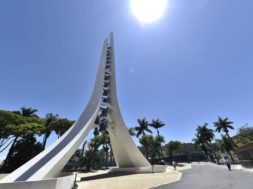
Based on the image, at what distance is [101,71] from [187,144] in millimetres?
82206

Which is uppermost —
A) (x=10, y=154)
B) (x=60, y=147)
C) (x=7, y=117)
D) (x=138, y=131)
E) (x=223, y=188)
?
(x=138, y=131)

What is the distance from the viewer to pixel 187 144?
88312 mm

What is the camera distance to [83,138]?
13812mm

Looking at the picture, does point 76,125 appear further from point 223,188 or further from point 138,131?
point 138,131

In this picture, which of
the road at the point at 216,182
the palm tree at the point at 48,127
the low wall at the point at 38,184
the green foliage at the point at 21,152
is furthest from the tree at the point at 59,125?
the low wall at the point at 38,184

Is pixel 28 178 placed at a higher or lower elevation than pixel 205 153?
lower

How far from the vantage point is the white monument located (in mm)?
8221

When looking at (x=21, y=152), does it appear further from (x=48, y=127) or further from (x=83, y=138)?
(x=83, y=138)

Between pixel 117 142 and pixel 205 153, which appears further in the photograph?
pixel 205 153

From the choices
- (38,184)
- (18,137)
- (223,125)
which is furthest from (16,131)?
(223,125)

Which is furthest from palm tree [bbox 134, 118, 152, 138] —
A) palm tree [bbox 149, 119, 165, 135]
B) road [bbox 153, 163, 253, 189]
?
road [bbox 153, 163, 253, 189]

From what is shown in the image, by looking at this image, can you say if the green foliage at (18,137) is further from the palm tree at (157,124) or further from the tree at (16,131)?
the palm tree at (157,124)

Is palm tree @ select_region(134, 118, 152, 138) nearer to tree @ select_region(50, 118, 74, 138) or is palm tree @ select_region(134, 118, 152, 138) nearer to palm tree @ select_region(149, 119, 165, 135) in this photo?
palm tree @ select_region(149, 119, 165, 135)

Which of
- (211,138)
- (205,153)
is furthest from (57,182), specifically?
(205,153)
